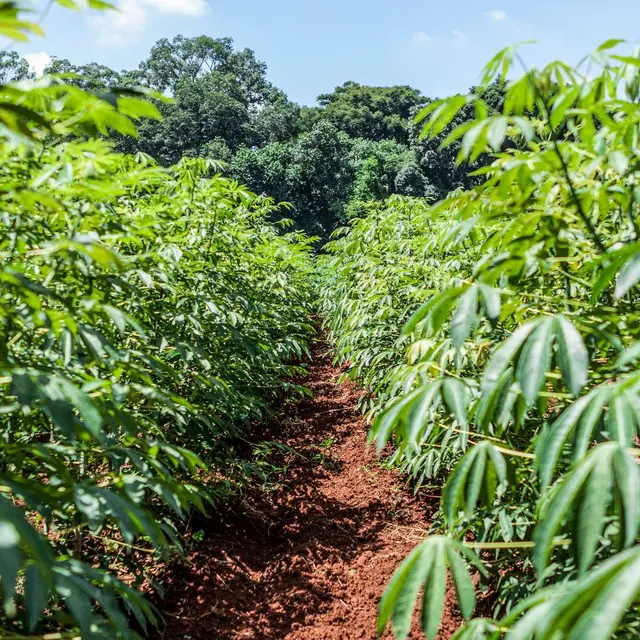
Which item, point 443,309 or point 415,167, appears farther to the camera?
point 415,167

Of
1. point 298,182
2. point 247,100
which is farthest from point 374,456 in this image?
point 247,100

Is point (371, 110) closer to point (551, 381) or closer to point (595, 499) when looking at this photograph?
point (551, 381)

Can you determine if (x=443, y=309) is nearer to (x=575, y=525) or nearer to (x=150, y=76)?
(x=575, y=525)

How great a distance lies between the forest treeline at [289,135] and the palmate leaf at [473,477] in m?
15.4

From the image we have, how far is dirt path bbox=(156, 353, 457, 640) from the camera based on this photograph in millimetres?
2242

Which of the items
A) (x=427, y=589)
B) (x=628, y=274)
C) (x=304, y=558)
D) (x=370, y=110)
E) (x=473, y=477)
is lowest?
(x=304, y=558)

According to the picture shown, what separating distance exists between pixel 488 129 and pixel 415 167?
24.8 metres

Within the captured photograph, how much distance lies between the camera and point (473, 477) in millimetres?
993

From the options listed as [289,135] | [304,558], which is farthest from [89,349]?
[289,135]

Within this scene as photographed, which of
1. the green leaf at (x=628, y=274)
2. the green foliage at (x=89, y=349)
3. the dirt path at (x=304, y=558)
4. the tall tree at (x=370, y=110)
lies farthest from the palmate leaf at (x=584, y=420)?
the tall tree at (x=370, y=110)

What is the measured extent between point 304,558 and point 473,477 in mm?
1987

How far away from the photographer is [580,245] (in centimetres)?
122

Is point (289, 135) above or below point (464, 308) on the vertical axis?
above

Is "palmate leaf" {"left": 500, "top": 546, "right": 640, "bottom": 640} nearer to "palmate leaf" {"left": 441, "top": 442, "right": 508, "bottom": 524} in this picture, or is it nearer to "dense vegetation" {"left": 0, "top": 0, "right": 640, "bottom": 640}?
"dense vegetation" {"left": 0, "top": 0, "right": 640, "bottom": 640}
